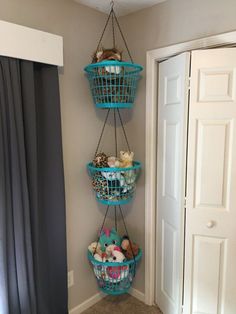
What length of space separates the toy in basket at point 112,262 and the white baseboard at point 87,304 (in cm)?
28

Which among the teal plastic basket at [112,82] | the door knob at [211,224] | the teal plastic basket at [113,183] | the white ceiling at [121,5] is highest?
the white ceiling at [121,5]

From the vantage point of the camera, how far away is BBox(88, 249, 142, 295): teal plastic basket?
185 centimetres

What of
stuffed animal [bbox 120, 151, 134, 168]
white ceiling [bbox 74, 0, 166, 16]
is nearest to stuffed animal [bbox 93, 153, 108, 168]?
stuffed animal [bbox 120, 151, 134, 168]

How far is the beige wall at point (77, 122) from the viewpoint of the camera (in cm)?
174

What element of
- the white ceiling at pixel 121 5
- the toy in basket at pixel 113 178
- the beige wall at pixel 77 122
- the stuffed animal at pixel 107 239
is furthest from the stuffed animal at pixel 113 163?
the white ceiling at pixel 121 5

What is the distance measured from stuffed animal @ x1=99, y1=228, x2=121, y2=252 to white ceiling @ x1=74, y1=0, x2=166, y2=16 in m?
1.70

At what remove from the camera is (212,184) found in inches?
63.8

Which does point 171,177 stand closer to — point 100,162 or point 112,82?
point 100,162

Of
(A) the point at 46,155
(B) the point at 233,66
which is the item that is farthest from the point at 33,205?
(B) the point at 233,66

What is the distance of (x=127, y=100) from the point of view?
1765 mm

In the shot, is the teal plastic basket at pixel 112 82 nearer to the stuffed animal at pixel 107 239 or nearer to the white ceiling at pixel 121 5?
the white ceiling at pixel 121 5

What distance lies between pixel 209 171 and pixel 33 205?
3.64 ft

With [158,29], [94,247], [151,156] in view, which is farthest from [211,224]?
[158,29]

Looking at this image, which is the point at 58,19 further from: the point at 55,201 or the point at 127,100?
the point at 55,201
